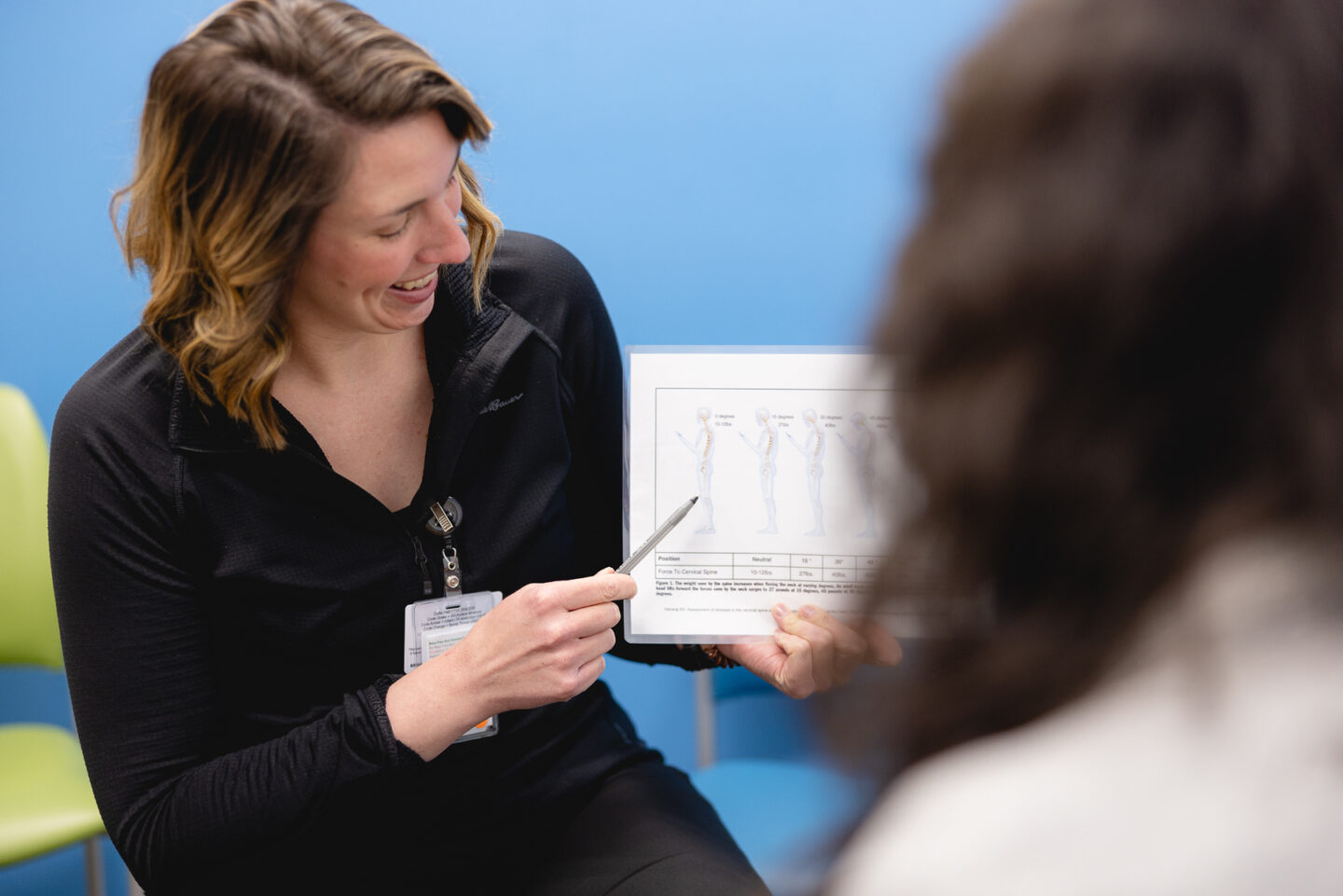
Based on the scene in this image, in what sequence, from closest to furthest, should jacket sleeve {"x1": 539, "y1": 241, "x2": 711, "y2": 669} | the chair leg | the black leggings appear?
the black leggings → jacket sleeve {"x1": 539, "y1": 241, "x2": 711, "y2": 669} → the chair leg

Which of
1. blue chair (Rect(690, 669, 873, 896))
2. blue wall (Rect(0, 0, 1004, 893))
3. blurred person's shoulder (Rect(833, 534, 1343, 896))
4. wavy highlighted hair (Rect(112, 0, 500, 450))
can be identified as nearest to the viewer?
blurred person's shoulder (Rect(833, 534, 1343, 896))

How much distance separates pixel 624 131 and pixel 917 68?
1.45 feet

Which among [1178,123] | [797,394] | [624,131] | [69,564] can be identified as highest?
[624,131]

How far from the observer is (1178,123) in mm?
370

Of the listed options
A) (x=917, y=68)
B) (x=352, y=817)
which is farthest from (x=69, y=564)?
(x=917, y=68)

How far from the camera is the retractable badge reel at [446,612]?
0.93 metres

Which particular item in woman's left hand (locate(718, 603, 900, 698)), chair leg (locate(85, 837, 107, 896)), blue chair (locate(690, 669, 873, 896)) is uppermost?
woman's left hand (locate(718, 603, 900, 698))

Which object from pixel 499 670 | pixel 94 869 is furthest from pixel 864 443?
pixel 94 869

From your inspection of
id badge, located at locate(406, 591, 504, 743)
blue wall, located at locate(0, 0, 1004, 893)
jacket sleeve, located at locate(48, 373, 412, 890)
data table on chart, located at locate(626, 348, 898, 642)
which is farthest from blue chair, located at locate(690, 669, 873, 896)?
blue wall, located at locate(0, 0, 1004, 893)

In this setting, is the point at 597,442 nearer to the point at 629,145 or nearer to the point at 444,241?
the point at 444,241

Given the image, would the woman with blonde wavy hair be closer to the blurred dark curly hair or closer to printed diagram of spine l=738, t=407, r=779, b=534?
printed diagram of spine l=738, t=407, r=779, b=534

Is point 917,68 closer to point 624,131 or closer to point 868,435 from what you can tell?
point 624,131

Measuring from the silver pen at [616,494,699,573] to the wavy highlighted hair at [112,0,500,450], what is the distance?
1.11 ft

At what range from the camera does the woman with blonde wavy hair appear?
803 mm
